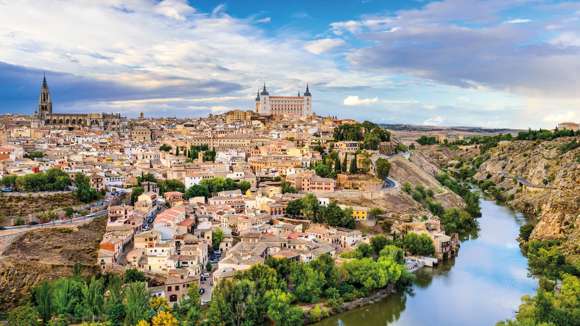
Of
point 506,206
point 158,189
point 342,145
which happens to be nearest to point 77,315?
point 158,189

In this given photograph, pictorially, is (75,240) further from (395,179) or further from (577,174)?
(577,174)

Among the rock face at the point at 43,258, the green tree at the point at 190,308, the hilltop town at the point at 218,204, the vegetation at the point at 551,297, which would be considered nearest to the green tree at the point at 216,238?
the hilltop town at the point at 218,204

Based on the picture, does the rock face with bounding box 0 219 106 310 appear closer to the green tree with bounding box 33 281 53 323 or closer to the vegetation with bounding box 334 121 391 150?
the green tree with bounding box 33 281 53 323

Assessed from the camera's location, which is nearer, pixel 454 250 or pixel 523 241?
pixel 454 250

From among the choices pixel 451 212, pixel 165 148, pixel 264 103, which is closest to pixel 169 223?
pixel 451 212

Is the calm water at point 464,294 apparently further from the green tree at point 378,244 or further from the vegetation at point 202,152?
the vegetation at point 202,152

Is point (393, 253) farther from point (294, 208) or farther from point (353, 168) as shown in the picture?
point (353, 168)
